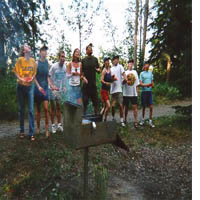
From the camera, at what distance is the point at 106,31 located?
17.8 m

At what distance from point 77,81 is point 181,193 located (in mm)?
3065

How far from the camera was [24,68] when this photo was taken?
4125mm

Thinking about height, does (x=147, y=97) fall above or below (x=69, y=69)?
below

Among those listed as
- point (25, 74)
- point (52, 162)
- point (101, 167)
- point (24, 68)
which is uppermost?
point (24, 68)

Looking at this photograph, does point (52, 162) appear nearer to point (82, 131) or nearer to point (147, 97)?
point (82, 131)

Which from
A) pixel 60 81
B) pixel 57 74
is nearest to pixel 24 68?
pixel 57 74

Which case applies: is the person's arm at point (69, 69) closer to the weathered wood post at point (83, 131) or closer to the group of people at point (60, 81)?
the group of people at point (60, 81)

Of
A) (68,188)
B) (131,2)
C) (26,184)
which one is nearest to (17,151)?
(26,184)

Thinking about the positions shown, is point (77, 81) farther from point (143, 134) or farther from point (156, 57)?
point (156, 57)

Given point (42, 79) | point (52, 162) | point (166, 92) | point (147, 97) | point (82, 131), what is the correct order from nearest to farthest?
point (82, 131) → point (52, 162) → point (42, 79) → point (147, 97) → point (166, 92)

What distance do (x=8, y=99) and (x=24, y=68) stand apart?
4.34 metres

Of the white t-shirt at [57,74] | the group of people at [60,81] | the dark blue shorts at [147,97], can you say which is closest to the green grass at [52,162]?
the group of people at [60,81]

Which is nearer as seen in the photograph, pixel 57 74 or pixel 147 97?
pixel 57 74

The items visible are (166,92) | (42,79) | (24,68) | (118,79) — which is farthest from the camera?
(166,92)
